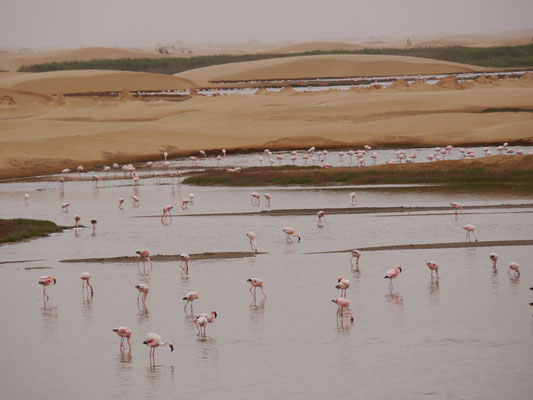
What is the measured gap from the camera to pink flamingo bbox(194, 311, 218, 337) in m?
16.9

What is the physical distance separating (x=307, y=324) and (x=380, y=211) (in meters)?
13.9

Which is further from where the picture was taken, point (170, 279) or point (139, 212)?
point (139, 212)

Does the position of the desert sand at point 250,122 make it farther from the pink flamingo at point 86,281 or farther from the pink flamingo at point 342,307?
the pink flamingo at point 342,307

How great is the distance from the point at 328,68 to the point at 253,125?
64.5 metres

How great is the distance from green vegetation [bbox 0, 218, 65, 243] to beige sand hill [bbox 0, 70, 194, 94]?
77.6 meters

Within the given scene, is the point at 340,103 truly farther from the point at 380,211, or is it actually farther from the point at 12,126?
the point at 380,211

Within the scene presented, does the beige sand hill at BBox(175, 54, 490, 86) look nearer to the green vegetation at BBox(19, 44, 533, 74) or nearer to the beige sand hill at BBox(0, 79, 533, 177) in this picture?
the green vegetation at BBox(19, 44, 533, 74)

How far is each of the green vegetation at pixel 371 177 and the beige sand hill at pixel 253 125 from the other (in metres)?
11.5

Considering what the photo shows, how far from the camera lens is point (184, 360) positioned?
15.8m

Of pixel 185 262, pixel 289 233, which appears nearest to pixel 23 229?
pixel 185 262

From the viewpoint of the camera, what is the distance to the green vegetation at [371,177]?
124 ft

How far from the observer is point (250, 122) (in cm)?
6425

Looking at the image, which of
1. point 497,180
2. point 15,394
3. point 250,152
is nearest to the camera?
point 15,394

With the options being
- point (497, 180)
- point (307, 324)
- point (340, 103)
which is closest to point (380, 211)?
point (497, 180)
